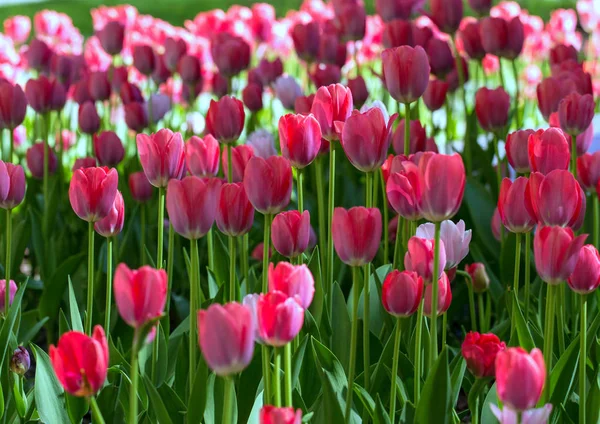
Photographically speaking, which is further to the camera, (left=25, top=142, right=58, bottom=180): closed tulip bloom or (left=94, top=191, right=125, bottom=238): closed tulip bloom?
(left=25, top=142, right=58, bottom=180): closed tulip bloom

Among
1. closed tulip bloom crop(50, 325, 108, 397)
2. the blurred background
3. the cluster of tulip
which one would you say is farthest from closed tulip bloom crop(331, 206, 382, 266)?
the blurred background

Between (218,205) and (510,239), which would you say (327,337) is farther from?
(510,239)

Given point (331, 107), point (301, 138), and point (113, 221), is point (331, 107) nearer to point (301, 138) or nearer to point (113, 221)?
point (301, 138)

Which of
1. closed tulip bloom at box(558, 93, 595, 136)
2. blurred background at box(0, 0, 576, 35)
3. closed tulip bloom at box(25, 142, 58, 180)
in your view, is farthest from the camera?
blurred background at box(0, 0, 576, 35)

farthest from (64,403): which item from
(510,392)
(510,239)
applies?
(510,239)

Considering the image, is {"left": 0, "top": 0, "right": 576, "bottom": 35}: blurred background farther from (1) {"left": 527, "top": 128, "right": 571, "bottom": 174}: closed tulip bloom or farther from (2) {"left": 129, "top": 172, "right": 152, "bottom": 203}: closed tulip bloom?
(1) {"left": 527, "top": 128, "right": 571, "bottom": 174}: closed tulip bloom

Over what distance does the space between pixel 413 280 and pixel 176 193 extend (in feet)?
1.03

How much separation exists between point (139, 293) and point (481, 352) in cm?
48

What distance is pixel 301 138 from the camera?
131 cm

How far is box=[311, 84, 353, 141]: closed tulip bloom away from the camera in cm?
136

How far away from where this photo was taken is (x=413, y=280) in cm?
110

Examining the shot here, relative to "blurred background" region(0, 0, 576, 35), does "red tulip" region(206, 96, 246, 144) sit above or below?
below

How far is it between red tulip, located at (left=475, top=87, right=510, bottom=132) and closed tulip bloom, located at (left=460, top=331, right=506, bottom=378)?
102 centimetres

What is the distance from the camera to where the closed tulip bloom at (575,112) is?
1.68m
